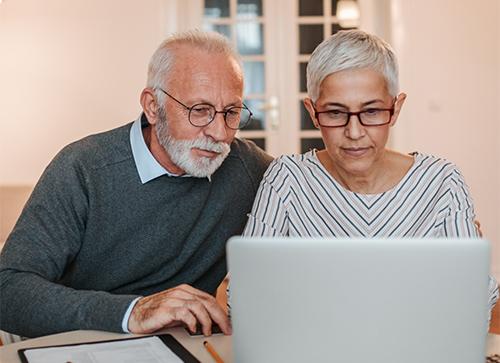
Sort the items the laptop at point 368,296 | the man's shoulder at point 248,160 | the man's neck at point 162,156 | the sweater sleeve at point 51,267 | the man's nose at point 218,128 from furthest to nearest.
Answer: the man's shoulder at point 248,160 < the man's neck at point 162,156 < the man's nose at point 218,128 < the sweater sleeve at point 51,267 < the laptop at point 368,296

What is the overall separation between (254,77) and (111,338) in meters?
4.73

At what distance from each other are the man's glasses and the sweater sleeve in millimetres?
613

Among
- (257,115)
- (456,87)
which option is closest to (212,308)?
(456,87)

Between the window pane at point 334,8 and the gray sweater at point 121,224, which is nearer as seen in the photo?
the gray sweater at point 121,224

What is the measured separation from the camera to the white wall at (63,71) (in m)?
5.59

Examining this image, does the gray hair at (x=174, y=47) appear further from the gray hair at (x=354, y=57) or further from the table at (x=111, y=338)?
the table at (x=111, y=338)

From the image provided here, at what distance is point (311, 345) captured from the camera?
101 centimetres

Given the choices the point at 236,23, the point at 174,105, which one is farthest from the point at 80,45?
the point at 174,105

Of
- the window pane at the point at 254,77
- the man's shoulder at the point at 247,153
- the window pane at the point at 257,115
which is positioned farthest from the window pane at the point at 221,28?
the man's shoulder at the point at 247,153

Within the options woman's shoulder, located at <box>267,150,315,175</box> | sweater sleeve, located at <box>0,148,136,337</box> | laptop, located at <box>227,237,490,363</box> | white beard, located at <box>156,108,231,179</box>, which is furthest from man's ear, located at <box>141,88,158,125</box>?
laptop, located at <box>227,237,490,363</box>

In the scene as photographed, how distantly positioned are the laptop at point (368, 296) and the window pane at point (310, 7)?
5244mm

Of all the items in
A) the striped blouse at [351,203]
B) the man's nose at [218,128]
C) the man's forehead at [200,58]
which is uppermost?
the man's forehead at [200,58]

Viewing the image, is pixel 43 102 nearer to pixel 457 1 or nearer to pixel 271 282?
pixel 457 1

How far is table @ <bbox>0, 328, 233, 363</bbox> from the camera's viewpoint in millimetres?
1339
